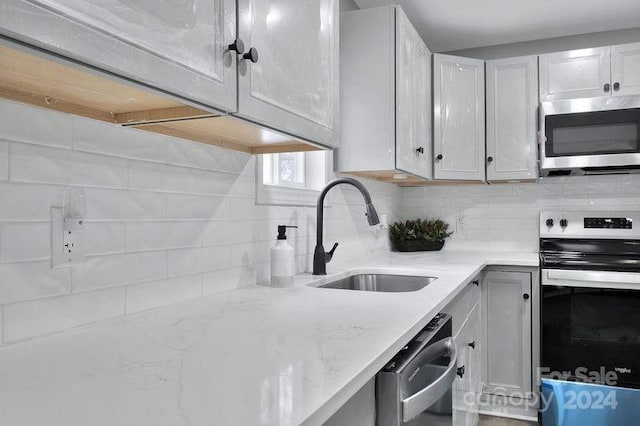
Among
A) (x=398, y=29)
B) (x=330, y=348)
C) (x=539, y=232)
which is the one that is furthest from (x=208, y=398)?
(x=539, y=232)

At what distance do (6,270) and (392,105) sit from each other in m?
1.87

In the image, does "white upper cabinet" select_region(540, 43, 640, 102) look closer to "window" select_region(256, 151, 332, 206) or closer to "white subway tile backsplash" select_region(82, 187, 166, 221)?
"window" select_region(256, 151, 332, 206)

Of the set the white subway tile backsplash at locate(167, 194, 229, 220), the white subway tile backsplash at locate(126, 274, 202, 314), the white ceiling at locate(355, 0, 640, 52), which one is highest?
the white ceiling at locate(355, 0, 640, 52)

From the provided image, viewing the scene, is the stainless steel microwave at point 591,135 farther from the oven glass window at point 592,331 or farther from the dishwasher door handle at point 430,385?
the dishwasher door handle at point 430,385

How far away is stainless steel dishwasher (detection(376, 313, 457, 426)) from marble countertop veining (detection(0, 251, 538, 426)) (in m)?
0.06

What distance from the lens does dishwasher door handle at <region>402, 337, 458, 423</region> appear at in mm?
1016

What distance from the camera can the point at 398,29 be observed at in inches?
94.2

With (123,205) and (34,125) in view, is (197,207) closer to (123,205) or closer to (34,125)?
(123,205)

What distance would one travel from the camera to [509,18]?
3047 mm

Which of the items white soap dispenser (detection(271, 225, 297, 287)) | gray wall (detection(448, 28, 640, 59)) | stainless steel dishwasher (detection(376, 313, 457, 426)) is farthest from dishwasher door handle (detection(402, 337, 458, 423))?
gray wall (detection(448, 28, 640, 59))

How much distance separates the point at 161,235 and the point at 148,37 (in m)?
0.63

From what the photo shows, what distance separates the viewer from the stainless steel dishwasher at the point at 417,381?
0.99m

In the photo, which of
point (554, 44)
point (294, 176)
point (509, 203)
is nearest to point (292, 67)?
point (294, 176)

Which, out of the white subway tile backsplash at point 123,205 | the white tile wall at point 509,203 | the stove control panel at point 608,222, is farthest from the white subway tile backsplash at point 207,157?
the stove control panel at point 608,222
